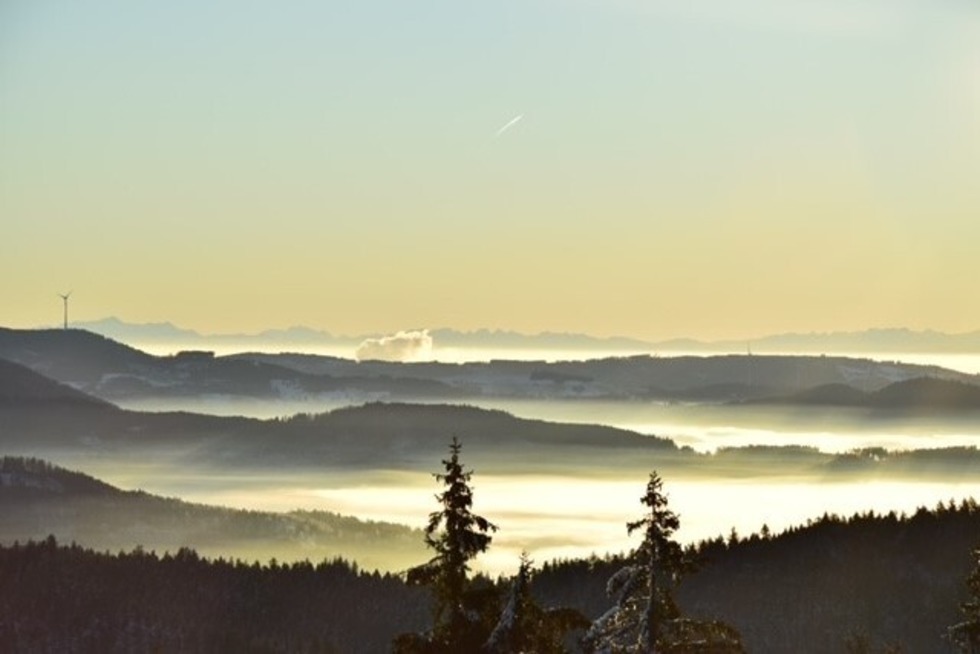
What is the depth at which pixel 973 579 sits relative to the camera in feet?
180

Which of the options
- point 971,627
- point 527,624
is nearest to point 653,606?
point 527,624

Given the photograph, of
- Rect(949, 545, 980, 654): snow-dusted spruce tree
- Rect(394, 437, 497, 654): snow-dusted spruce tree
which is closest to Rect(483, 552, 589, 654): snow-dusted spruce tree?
Rect(394, 437, 497, 654): snow-dusted spruce tree

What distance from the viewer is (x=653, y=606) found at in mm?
29922

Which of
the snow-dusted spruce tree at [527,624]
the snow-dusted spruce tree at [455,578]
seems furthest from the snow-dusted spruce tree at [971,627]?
the snow-dusted spruce tree at [527,624]

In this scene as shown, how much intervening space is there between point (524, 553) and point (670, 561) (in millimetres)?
5500

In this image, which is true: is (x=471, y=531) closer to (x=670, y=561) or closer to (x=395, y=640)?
(x=395, y=640)

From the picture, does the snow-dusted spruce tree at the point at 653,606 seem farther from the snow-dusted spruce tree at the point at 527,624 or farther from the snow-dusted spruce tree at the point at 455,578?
the snow-dusted spruce tree at the point at 455,578

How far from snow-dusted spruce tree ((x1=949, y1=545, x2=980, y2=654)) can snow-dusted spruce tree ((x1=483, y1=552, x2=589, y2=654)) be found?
24.5 meters

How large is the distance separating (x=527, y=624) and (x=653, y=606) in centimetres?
528

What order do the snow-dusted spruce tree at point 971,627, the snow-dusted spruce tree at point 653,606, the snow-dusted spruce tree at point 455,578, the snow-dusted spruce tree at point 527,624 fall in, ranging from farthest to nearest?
the snow-dusted spruce tree at point 971,627 < the snow-dusted spruce tree at point 455,578 < the snow-dusted spruce tree at point 527,624 < the snow-dusted spruce tree at point 653,606

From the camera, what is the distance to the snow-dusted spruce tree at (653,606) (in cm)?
2930

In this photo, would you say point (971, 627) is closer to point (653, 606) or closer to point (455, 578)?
point (455, 578)

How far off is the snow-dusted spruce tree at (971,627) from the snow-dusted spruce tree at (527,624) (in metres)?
24.5

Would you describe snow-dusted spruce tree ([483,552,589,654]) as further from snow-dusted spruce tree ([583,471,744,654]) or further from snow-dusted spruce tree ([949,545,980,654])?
snow-dusted spruce tree ([949,545,980,654])
